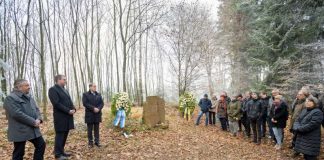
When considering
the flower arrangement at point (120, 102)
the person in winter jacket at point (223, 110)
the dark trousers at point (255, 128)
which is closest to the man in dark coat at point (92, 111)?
the flower arrangement at point (120, 102)

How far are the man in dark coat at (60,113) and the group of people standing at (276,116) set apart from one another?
6.04 metres

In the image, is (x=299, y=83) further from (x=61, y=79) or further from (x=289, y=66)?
(x=61, y=79)

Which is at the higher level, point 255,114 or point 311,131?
point 255,114

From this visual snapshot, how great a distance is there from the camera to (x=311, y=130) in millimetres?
7105

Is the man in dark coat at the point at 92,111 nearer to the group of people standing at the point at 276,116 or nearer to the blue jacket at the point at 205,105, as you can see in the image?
the group of people standing at the point at 276,116

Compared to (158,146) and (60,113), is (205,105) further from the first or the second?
(60,113)

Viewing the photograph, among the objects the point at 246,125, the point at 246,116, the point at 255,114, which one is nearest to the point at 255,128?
the point at 255,114

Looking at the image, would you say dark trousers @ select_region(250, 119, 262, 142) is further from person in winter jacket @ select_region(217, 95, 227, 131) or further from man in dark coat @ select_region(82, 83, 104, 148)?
man in dark coat @ select_region(82, 83, 104, 148)

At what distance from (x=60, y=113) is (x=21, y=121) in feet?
4.71

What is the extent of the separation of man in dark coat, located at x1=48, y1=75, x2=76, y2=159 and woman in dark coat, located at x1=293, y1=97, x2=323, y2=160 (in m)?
6.04

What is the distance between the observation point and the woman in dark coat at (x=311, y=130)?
7023 millimetres

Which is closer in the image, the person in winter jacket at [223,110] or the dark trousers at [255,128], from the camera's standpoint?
the dark trousers at [255,128]

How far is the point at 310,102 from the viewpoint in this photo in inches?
283

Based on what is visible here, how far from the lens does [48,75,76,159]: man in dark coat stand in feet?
21.7
